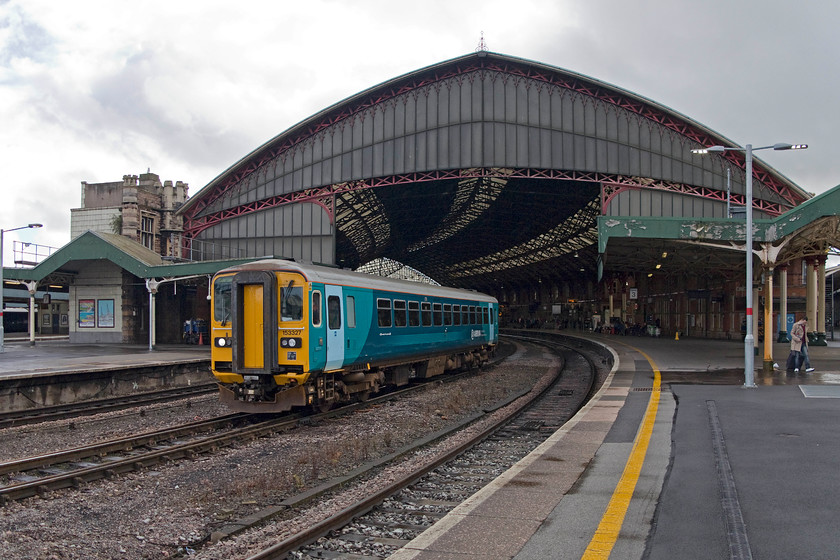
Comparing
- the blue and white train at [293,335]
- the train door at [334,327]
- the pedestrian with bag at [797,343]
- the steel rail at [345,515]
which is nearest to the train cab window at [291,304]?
the blue and white train at [293,335]

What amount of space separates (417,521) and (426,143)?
35.5 metres

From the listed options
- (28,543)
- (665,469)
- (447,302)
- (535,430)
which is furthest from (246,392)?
(447,302)

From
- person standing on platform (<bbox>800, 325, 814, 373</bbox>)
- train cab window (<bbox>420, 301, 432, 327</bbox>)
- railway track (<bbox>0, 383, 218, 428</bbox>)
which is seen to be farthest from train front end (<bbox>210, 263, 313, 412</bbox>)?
person standing on platform (<bbox>800, 325, 814, 373</bbox>)

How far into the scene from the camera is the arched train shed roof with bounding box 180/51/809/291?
4103cm

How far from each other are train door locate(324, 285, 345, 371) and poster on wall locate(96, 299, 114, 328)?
2860 centimetres

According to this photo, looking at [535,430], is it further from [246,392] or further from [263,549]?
[263,549]

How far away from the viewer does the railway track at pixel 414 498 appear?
687 cm

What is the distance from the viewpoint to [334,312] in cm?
1520

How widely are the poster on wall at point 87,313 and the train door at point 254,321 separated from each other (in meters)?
29.5

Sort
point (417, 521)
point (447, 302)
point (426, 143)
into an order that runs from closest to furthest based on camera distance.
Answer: point (417, 521)
point (447, 302)
point (426, 143)

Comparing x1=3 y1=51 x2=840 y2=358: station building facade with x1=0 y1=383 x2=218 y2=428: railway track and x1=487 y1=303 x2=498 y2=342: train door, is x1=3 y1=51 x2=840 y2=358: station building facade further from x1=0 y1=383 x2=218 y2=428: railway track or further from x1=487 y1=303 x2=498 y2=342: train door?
x1=0 y1=383 x2=218 y2=428: railway track

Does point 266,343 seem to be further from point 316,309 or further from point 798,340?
point 798,340

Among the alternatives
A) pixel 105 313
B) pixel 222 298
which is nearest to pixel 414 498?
pixel 222 298

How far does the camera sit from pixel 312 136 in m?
43.7
